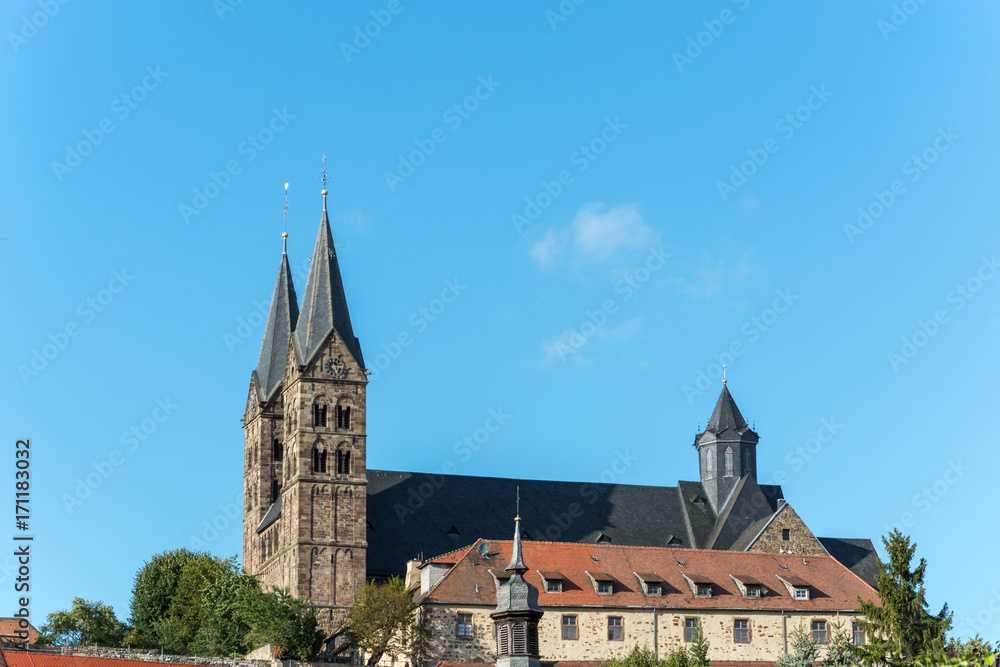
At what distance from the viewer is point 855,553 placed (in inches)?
3784

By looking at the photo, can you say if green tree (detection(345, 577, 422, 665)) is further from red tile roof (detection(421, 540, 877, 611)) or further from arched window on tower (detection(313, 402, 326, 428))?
arched window on tower (detection(313, 402, 326, 428))

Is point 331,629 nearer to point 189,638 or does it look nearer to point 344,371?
point 189,638

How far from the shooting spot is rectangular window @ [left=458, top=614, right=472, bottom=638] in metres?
73.8

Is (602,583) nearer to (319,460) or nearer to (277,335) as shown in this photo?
(319,460)

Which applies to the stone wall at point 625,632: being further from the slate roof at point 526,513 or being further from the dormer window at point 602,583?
the slate roof at point 526,513

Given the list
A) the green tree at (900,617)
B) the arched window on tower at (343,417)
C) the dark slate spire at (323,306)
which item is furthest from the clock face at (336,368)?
the green tree at (900,617)

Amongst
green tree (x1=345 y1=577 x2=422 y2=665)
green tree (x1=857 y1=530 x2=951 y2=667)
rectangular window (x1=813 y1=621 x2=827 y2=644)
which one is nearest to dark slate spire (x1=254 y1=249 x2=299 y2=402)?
green tree (x1=345 y1=577 x2=422 y2=665)

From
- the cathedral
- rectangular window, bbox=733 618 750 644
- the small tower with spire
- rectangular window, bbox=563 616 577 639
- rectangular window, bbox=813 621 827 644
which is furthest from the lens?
the cathedral

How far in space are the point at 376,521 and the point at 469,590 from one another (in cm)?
1819

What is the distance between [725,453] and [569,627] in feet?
102

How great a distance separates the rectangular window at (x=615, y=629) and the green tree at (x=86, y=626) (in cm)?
2958

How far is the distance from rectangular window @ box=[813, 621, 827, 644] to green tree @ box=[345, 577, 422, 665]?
764 inches

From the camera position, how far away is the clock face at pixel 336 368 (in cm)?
9081

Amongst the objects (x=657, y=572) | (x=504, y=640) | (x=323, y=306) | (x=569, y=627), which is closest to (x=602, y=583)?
(x=569, y=627)
